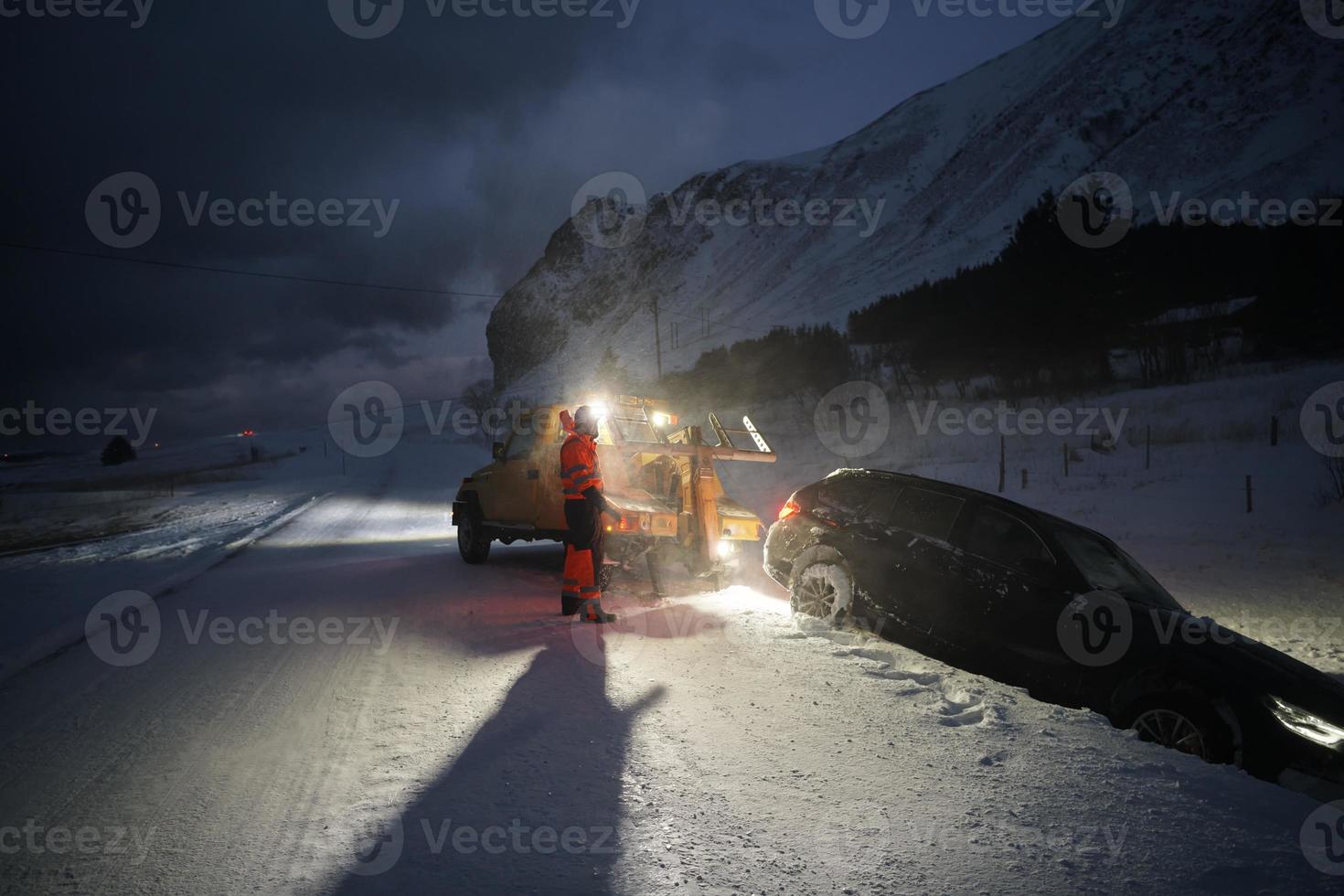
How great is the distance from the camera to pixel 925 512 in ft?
19.6

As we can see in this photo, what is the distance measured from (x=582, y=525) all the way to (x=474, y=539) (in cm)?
412

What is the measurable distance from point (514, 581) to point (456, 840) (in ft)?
20.2

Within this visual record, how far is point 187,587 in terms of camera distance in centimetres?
894

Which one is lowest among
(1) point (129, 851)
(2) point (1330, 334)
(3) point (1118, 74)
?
(1) point (129, 851)

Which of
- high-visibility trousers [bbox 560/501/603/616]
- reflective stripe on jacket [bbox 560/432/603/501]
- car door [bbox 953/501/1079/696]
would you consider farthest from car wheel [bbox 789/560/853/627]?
reflective stripe on jacket [bbox 560/432/603/501]

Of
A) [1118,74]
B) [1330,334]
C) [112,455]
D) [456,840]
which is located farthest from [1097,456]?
[1118,74]

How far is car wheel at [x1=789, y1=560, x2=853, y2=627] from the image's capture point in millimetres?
6207

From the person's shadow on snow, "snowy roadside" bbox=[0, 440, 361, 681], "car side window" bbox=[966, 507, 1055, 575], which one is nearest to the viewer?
the person's shadow on snow

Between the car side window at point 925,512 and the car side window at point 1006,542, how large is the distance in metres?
0.19

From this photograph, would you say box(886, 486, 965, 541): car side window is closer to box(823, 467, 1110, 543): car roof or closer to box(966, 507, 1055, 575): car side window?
box(823, 467, 1110, 543): car roof

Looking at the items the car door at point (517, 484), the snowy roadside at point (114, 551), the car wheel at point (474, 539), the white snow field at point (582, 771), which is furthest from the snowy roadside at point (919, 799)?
the car wheel at point (474, 539)

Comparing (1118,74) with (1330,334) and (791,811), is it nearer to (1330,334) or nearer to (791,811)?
(1330,334)

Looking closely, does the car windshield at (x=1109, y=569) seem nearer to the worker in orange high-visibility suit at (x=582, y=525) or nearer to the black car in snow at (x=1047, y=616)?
the black car in snow at (x=1047, y=616)

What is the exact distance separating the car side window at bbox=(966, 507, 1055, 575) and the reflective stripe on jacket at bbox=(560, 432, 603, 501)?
3.43 metres
